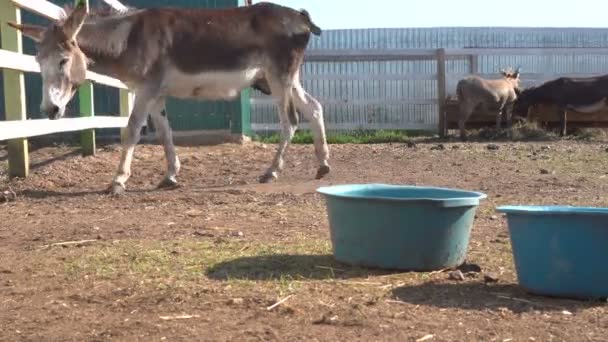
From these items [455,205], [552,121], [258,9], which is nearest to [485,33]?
[552,121]

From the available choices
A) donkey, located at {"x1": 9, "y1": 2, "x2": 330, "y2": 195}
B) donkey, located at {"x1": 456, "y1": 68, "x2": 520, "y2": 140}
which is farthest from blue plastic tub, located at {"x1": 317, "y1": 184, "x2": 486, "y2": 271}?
donkey, located at {"x1": 456, "y1": 68, "x2": 520, "y2": 140}

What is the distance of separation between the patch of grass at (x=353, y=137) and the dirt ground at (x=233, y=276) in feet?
22.3

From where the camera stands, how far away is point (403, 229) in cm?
418

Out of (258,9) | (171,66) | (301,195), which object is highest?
(258,9)

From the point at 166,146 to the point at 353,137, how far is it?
8.05 metres

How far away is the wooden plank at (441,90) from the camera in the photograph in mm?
16828

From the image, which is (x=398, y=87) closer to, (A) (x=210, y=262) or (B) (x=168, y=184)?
(B) (x=168, y=184)

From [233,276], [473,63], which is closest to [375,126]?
[473,63]

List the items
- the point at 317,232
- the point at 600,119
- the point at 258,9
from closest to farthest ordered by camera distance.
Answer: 1. the point at 317,232
2. the point at 258,9
3. the point at 600,119

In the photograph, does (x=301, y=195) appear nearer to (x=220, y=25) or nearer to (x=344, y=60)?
(x=220, y=25)

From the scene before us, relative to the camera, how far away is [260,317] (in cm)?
343

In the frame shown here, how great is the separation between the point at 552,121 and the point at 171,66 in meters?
11.5

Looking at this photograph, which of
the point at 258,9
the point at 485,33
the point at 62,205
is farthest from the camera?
the point at 485,33

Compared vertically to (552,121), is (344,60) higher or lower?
higher
